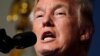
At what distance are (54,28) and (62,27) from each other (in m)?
0.04

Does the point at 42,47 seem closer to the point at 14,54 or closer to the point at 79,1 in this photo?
the point at 79,1

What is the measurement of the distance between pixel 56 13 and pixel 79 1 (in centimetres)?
14

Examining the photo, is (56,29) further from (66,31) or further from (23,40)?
(23,40)

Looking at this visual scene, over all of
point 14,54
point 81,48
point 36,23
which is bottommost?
point 14,54

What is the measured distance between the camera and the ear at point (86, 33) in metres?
1.26

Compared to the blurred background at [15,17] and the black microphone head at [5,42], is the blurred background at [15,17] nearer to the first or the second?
the blurred background at [15,17]

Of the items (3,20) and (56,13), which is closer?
(56,13)

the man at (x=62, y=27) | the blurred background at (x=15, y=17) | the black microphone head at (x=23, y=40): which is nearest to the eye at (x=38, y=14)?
the man at (x=62, y=27)

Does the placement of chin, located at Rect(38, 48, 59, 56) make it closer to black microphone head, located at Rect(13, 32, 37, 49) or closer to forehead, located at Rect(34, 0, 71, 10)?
forehead, located at Rect(34, 0, 71, 10)

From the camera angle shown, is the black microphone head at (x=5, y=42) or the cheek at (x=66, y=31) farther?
the cheek at (x=66, y=31)

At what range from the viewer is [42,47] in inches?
46.0

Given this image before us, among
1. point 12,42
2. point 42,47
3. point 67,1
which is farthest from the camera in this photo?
point 67,1

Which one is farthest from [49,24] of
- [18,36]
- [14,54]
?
[14,54]

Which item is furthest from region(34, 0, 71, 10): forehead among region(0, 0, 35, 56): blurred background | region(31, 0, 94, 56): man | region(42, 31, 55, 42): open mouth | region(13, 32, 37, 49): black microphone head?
region(13, 32, 37, 49): black microphone head
